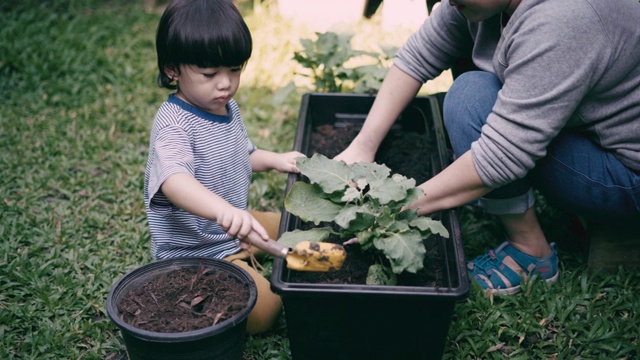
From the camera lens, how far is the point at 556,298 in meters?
2.06

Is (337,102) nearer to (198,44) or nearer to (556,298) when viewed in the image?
(198,44)

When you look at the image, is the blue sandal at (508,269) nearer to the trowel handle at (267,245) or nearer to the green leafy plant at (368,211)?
the green leafy plant at (368,211)

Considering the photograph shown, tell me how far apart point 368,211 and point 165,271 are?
0.65m

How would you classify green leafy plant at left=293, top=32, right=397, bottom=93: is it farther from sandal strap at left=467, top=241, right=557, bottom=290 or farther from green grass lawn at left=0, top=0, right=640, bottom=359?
sandal strap at left=467, top=241, right=557, bottom=290

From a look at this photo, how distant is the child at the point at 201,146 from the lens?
1.66 metres

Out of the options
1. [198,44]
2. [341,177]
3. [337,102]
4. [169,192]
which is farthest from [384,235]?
[337,102]

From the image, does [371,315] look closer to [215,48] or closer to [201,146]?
[201,146]

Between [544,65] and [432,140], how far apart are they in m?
0.94

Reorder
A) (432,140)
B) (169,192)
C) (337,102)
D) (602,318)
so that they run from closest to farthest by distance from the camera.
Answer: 1. (169,192)
2. (602,318)
3. (432,140)
4. (337,102)

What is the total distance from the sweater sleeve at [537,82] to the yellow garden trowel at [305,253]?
1.67 ft

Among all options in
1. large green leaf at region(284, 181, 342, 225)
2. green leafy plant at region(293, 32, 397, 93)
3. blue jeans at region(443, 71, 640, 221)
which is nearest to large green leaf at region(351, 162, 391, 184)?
large green leaf at region(284, 181, 342, 225)

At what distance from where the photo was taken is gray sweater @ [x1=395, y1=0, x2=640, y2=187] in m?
1.56

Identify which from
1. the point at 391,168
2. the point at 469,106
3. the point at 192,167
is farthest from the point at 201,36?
the point at 391,168

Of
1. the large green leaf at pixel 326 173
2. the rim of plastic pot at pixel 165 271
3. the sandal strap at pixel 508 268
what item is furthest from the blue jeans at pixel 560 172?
the rim of plastic pot at pixel 165 271
